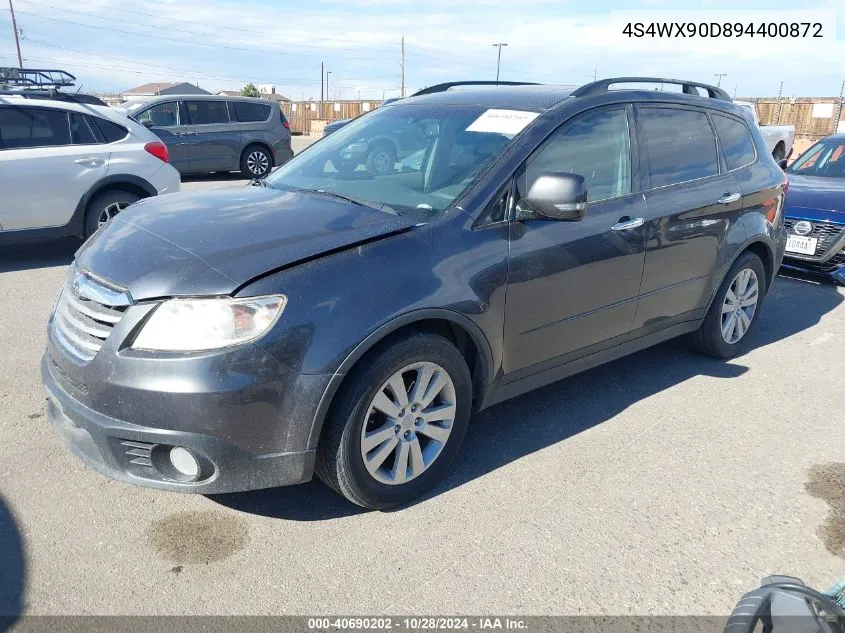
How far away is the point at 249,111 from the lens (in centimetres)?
1471

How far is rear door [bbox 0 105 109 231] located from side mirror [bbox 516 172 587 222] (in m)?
5.64

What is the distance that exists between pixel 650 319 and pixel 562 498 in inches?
57.9

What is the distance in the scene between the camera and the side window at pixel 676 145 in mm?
4043

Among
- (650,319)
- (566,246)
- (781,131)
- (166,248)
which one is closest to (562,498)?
(566,246)

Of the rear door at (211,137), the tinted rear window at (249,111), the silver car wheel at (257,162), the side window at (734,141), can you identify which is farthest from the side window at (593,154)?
the tinted rear window at (249,111)

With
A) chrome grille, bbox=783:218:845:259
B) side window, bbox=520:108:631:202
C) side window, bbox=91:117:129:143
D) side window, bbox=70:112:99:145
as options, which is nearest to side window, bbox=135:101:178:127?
side window, bbox=91:117:129:143

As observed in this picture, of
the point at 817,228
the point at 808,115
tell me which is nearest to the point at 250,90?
the point at 808,115

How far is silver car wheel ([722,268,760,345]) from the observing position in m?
4.89

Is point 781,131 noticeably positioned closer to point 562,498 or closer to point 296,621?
point 562,498

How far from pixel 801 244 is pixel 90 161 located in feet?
24.2

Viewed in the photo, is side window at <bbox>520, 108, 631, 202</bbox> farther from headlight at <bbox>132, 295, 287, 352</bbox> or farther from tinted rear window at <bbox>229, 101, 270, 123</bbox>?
tinted rear window at <bbox>229, 101, 270, 123</bbox>

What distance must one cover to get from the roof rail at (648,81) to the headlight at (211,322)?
85.0 inches

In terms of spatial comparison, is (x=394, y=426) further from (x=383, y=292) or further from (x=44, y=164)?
(x=44, y=164)

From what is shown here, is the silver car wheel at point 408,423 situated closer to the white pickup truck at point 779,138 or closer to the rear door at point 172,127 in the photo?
the rear door at point 172,127
